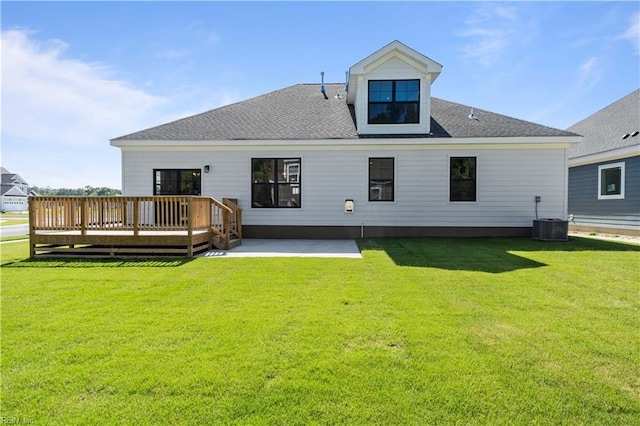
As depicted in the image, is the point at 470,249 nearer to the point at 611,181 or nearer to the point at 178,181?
the point at 611,181

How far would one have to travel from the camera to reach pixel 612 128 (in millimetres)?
12797

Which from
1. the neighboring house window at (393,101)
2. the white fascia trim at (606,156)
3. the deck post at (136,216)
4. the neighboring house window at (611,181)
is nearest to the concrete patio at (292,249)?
the deck post at (136,216)

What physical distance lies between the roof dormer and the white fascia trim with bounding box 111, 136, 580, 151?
474 mm

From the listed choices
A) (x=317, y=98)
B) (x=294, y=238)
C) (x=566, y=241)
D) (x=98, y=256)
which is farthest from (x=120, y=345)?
(x=317, y=98)

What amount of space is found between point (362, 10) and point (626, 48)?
34.9 feet

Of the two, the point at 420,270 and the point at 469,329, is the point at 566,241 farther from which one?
the point at 469,329

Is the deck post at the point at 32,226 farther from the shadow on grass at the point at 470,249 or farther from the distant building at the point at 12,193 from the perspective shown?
the distant building at the point at 12,193

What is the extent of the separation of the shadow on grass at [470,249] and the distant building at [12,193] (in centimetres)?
6008

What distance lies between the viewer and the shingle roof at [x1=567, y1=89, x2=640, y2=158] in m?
11.5

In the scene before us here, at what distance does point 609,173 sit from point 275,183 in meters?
12.6

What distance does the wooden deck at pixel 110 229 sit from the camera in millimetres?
7402

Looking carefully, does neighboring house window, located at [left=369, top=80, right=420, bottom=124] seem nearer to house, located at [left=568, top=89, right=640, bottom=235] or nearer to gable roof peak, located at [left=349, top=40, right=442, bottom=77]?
gable roof peak, located at [left=349, top=40, right=442, bottom=77]

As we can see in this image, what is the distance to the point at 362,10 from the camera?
10664mm

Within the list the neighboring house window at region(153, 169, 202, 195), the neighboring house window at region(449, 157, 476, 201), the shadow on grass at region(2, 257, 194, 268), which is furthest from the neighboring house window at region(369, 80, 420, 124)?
the shadow on grass at region(2, 257, 194, 268)
